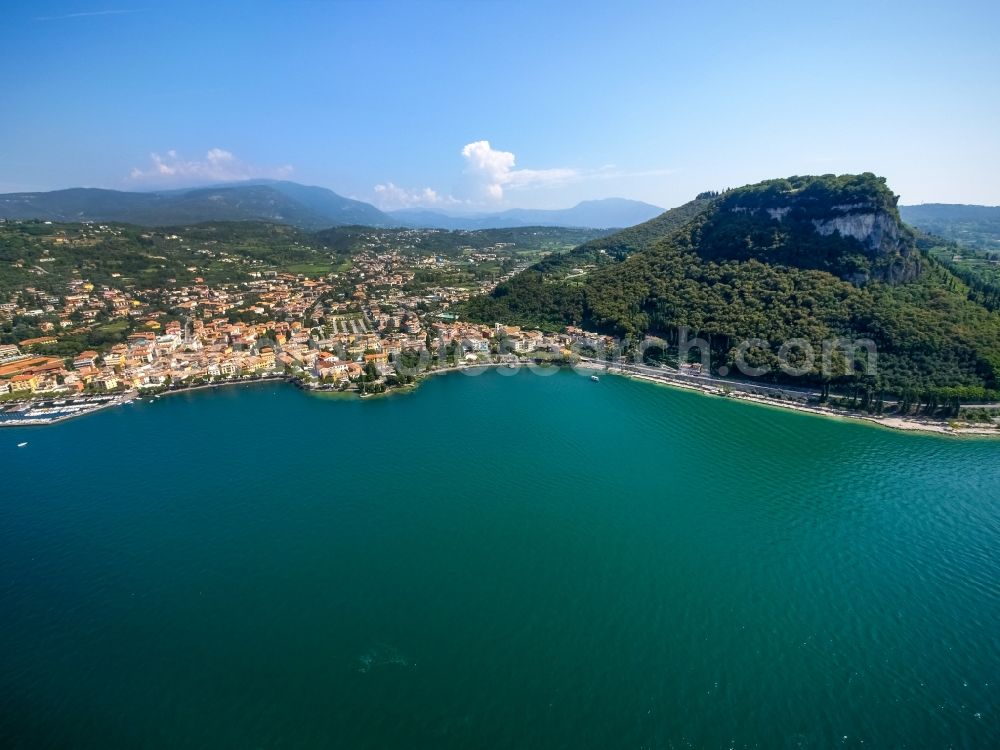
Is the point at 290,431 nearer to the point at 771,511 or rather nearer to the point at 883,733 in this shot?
the point at 771,511

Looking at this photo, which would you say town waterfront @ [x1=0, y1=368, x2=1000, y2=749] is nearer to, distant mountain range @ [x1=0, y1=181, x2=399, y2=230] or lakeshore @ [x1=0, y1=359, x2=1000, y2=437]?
lakeshore @ [x1=0, y1=359, x2=1000, y2=437]

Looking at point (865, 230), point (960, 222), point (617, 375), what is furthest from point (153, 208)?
point (960, 222)

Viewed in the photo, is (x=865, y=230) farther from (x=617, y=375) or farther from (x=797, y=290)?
(x=617, y=375)

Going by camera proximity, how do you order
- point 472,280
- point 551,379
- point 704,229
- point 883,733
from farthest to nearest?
point 472,280
point 704,229
point 551,379
point 883,733

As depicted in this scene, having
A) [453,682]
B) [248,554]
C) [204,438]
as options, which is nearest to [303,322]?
[204,438]

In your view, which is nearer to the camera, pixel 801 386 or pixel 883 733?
pixel 883 733

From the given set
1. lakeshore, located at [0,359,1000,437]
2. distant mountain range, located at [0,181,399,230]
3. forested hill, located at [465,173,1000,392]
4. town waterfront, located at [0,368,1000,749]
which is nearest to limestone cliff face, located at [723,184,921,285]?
forested hill, located at [465,173,1000,392]

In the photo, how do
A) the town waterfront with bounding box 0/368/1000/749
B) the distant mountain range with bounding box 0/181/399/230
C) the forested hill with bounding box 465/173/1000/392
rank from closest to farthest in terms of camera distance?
the town waterfront with bounding box 0/368/1000/749 < the forested hill with bounding box 465/173/1000/392 < the distant mountain range with bounding box 0/181/399/230
